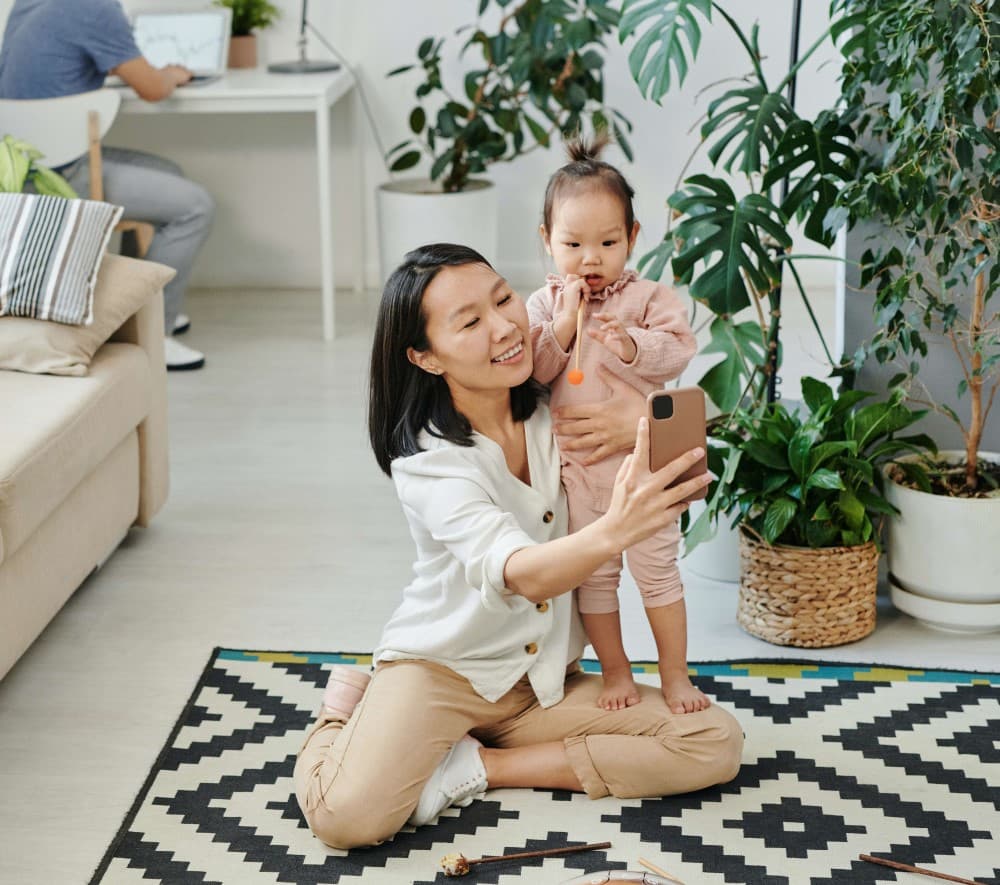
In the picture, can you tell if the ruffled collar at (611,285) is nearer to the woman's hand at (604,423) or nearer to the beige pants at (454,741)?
the woman's hand at (604,423)

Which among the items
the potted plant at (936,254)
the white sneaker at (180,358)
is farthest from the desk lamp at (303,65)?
the potted plant at (936,254)

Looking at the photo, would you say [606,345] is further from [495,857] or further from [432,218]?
[432,218]

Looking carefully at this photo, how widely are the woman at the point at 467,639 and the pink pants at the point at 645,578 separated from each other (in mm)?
49

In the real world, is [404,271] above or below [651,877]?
above

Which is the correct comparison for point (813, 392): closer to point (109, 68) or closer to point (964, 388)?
point (964, 388)

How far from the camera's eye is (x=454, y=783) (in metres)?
2.06

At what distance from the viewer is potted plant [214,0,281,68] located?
185 inches

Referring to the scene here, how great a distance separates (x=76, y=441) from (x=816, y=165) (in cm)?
136

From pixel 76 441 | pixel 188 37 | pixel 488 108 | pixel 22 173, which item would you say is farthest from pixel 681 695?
pixel 188 37

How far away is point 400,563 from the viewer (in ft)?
9.65

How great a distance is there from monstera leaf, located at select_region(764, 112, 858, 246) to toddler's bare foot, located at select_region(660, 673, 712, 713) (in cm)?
80

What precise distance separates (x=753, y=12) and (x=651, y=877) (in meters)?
3.53

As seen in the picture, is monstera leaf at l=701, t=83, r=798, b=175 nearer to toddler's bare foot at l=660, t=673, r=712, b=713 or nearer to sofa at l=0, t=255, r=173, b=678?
toddler's bare foot at l=660, t=673, r=712, b=713

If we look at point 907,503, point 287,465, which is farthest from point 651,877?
point 287,465
